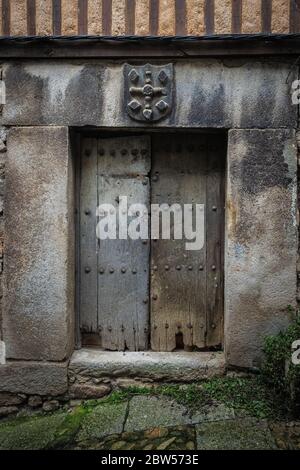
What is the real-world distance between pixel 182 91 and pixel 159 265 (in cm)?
134

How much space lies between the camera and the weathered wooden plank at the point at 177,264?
137 inches

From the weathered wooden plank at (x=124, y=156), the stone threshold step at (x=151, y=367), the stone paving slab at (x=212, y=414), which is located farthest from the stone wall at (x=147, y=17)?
the stone paving slab at (x=212, y=414)

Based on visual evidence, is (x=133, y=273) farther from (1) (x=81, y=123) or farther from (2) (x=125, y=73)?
(2) (x=125, y=73)

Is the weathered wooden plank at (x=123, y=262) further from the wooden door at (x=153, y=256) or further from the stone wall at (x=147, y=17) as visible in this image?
the stone wall at (x=147, y=17)

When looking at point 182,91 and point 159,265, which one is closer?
point 182,91

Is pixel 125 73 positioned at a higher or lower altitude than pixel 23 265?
higher

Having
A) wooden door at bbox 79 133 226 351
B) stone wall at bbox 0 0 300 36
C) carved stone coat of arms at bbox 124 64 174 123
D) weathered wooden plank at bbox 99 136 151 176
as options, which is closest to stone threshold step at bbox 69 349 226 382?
wooden door at bbox 79 133 226 351

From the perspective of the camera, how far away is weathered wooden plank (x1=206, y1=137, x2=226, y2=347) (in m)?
3.46

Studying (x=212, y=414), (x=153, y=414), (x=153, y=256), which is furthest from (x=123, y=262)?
(x=212, y=414)

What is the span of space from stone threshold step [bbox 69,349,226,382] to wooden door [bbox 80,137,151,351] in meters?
0.17

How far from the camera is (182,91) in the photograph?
3195 millimetres

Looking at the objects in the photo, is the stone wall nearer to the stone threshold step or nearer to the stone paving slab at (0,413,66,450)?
the stone threshold step

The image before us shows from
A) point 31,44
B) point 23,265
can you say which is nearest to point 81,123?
point 31,44
